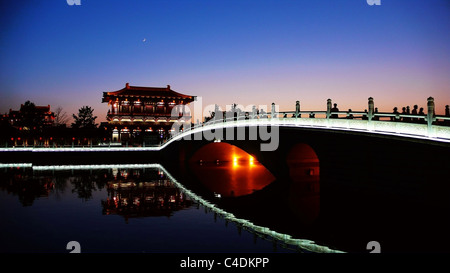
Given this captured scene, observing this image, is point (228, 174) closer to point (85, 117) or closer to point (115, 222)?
point (115, 222)

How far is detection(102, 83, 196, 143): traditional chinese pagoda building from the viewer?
199 feet

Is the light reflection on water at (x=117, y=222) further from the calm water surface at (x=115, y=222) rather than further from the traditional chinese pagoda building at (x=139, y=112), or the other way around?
the traditional chinese pagoda building at (x=139, y=112)

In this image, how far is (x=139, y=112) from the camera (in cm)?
6228

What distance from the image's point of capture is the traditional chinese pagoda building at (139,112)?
6066 cm

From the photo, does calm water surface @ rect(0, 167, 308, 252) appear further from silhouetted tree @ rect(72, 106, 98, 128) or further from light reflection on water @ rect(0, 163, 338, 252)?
silhouetted tree @ rect(72, 106, 98, 128)

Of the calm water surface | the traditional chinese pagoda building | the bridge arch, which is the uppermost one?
the traditional chinese pagoda building

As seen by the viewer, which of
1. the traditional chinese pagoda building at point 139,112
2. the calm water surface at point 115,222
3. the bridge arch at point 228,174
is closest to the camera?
the calm water surface at point 115,222

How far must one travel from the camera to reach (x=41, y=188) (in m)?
23.4

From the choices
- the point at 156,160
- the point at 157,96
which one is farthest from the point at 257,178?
the point at 157,96

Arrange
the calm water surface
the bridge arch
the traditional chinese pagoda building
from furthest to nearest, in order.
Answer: the traditional chinese pagoda building < the bridge arch < the calm water surface

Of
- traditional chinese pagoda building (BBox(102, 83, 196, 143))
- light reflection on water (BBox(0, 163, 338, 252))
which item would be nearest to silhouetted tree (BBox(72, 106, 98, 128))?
traditional chinese pagoda building (BBox(102, 83, 196, 143))

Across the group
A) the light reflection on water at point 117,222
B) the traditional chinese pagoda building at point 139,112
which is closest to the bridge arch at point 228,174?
the light reflection on water at point 117,222

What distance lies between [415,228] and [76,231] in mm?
11236
